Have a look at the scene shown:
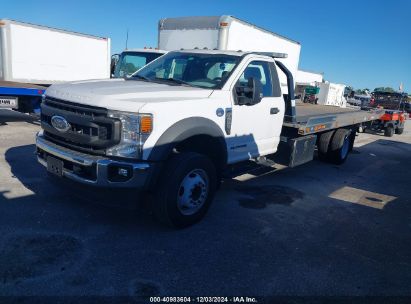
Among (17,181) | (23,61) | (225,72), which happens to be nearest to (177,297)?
(225,72)

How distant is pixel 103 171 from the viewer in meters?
3.44

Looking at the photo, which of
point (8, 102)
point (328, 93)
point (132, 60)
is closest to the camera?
point (8, 102)

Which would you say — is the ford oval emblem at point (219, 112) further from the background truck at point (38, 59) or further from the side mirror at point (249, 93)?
the background truck at point (38, 59)

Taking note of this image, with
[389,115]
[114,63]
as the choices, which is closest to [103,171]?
[114,63]

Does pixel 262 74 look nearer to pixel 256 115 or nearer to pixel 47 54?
pixel 256 115

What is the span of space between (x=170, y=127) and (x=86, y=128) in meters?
0.88

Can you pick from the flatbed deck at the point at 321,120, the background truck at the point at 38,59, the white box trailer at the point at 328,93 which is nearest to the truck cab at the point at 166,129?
the flatbed deck at the point at 321,120

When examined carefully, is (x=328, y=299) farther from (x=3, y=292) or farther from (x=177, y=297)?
(x=3, y=292)

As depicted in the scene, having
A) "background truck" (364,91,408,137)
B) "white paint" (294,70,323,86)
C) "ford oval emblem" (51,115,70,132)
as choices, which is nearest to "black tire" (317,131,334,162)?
"background truck" (364,91,408,137)

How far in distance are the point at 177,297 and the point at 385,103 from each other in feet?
72.2

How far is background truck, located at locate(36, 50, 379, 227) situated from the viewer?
347cm

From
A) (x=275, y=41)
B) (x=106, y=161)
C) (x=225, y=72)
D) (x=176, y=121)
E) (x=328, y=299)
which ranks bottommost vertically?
(x=328, y=299)

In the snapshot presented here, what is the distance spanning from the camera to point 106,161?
11.3 ft

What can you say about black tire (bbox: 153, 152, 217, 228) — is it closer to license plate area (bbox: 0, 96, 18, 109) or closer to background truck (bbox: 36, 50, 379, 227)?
background truck (bbox: 36, 50, 379, 227)
